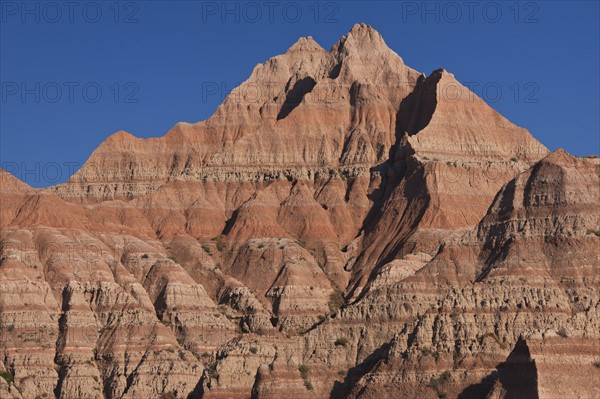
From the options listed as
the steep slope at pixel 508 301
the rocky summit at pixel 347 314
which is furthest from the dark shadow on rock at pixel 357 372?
the steep slope at pixel 508 301

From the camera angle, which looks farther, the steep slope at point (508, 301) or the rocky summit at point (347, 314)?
the rocky summit at point (347, 314)

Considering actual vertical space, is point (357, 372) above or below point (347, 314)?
below

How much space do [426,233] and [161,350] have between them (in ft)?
103

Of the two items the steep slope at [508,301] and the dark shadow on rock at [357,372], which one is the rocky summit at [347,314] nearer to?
the steep slope at [508,301]

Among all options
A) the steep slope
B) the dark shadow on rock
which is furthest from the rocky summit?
the dark shadow on rock

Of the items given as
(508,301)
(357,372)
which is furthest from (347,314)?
(508,301)

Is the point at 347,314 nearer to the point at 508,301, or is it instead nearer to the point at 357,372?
the point at 357,372

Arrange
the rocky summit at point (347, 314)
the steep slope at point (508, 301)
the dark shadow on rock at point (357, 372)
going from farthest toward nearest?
the dark shadow on rock at point (357, 372) → the rocky summit at point (347, 314) → the steep slope at point (508, 301)

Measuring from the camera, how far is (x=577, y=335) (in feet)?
406

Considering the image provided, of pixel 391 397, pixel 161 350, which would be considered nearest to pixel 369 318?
pixel 391 397

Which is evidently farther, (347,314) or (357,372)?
(347,314)

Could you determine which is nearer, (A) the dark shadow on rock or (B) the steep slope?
(B) the steep slope

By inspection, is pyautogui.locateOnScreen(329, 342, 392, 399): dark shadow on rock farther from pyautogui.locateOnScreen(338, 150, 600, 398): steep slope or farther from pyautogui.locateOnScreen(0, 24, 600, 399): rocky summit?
pyautogui.locateOnScreen(338, 150, 600, 398): steep slope

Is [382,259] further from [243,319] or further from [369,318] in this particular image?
[369,318]
